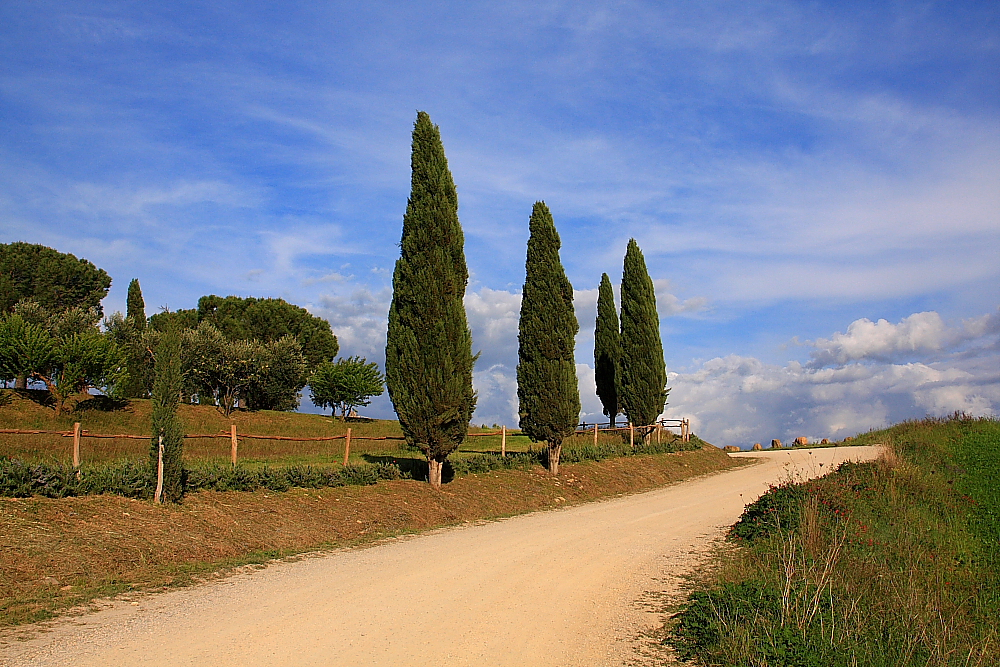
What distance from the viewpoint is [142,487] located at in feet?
41.9

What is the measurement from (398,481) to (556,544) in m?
6.77

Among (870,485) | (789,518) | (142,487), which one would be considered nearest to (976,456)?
(870,485)

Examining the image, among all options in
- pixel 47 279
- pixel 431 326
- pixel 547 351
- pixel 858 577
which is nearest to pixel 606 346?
pixel 547 351

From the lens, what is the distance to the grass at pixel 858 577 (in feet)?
20.5

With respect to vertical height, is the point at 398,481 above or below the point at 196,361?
below

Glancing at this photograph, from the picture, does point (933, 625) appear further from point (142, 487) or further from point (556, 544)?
point (142, 487)

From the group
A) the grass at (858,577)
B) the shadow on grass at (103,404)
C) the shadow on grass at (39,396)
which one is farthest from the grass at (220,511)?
the shadow on grass at (39,396)

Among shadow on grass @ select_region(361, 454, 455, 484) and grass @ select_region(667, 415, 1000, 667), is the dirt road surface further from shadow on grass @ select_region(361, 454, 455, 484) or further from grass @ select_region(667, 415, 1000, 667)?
shadow on grass @ select_region(361, 454, 455, 484)

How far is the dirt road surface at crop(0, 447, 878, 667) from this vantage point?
6211mm

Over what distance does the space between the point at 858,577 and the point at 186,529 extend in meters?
10.4

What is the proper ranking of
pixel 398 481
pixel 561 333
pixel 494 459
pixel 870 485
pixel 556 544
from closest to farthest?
pixel 556 544 < pixel 870 485 < pixel 398 481 < pixel 494 459 < pixel 561 333

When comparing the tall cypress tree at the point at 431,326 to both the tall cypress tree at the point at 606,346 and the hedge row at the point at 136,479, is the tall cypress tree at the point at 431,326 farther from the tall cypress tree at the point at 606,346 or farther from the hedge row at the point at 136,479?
the tall cypress tree at the point at 606,346

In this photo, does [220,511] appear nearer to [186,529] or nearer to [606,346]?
[186,529]

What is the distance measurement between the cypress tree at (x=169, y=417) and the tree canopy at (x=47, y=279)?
1654 inches
